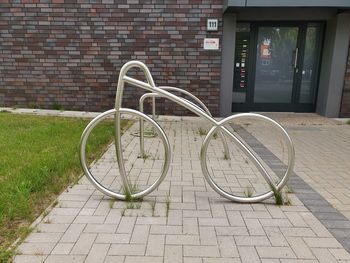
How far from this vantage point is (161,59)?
27.0 ft

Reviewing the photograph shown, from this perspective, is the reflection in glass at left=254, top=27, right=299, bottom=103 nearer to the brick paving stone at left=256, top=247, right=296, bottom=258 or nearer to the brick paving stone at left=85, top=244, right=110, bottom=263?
the brick paving stone at left=256, top=247, right=296, bottom=258

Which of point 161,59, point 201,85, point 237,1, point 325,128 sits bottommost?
point 325,128

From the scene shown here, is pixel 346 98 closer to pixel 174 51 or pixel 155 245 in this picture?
pixel 174 51

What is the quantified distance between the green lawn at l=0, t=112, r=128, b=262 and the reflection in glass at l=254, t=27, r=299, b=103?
431 cm

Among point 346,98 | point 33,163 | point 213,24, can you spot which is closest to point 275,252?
→ point 33,163

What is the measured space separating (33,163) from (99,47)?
186 inches

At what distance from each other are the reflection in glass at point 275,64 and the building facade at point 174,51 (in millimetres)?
25

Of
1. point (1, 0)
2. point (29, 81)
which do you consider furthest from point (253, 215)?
point (1, 0)

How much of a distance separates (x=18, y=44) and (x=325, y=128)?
7.38m

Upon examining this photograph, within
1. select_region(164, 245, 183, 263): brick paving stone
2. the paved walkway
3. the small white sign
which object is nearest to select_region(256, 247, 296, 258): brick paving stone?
the paved walkway

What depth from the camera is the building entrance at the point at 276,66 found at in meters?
8.64

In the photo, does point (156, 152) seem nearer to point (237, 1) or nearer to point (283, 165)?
point (283, 165)

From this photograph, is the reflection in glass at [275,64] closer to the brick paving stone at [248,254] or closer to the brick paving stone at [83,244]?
the brick paving stone at [248,254]

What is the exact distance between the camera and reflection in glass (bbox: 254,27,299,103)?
870cm
